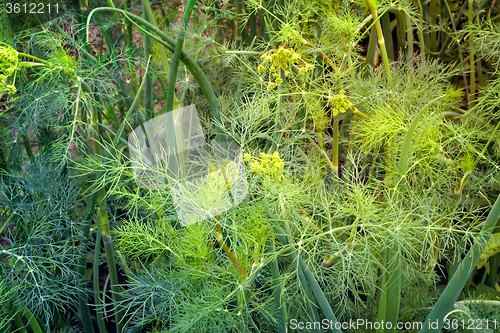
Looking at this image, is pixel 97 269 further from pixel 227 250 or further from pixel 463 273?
pixel 463 273

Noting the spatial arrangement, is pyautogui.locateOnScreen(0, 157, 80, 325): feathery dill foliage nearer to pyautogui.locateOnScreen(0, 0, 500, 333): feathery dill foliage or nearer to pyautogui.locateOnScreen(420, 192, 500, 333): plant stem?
pyautogui.locateOnScreen(0, 0, 500, 333): feathery dill foliage

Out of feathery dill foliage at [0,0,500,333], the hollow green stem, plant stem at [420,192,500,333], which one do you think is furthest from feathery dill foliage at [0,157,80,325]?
plant stem at [420,192,500,333]

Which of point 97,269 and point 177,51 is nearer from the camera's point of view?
point 177,51

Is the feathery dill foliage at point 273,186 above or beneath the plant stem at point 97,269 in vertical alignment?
above

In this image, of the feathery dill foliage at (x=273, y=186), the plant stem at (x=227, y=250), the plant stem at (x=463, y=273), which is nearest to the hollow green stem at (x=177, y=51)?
the feathery dill foliage at (x=273, y=186)

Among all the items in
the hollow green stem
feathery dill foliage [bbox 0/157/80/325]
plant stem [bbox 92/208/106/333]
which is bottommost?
plant stem [bbox 92/208/106/333]

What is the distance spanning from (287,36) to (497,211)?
0.32 meters

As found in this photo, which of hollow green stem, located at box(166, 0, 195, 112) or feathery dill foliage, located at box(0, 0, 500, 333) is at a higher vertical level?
hollow green stem, located at box(166, 0, 195, 112)

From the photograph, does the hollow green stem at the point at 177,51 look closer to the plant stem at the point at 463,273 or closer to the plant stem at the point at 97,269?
the plant stem at the point at 97,269

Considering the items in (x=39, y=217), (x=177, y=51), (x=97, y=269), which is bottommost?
(x=97, y=269)

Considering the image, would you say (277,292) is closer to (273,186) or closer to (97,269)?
(273,186)

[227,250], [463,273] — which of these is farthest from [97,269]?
[463,273]

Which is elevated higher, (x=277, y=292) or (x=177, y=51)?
(x=177, y=51)

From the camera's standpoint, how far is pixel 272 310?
1.60ft
